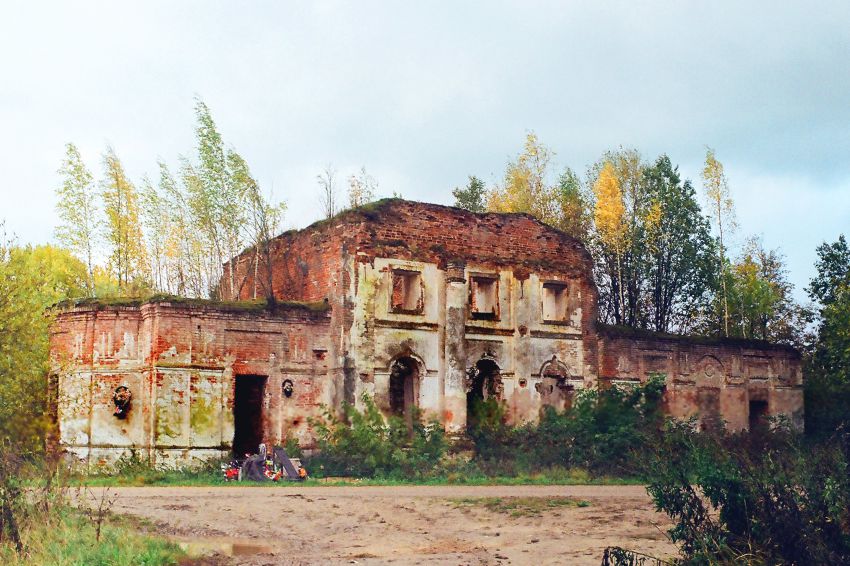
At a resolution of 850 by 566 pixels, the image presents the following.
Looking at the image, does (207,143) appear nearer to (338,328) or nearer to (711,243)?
(338,328)

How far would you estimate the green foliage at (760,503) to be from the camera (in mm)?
9031

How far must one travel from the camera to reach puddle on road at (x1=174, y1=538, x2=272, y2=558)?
12438 millimetres

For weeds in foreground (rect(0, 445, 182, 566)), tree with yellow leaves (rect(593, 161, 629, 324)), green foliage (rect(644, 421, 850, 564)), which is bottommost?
weeds in foreground (rect(0, 445, 182, 566))

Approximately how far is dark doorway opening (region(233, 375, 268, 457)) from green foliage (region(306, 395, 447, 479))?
166cm

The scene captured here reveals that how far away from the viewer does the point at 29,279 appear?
17.4 metres

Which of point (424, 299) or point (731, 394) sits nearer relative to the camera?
point (424, 299)

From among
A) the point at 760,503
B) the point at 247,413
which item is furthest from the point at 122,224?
the point at 760,503

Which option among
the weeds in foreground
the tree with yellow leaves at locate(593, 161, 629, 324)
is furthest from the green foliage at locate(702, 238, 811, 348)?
the weeds in foreground

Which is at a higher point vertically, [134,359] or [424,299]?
[424,299]

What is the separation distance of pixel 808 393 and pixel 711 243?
1070 cm

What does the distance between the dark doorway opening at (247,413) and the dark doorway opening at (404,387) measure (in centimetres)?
341

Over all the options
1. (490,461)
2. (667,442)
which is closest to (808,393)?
(490,461)

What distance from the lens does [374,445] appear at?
23.7 metres

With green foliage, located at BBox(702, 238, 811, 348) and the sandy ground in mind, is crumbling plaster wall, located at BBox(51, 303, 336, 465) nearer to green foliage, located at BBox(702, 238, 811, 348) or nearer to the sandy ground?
the sandy ground
